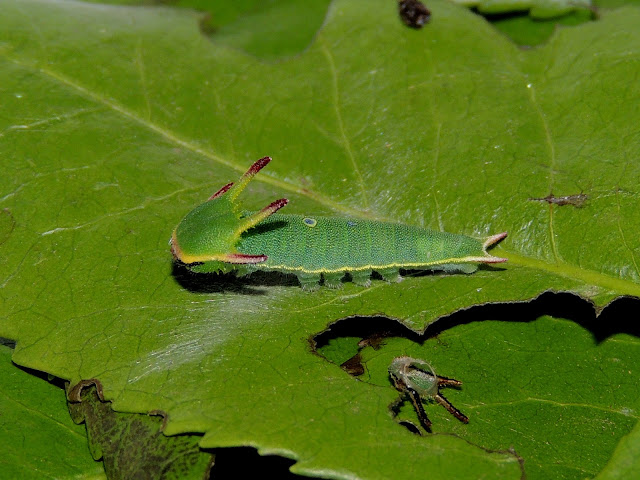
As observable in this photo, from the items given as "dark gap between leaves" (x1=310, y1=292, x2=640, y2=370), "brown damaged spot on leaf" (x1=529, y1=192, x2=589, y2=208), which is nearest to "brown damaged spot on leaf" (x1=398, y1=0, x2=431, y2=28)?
"brown damaged spot on leaf" (x1=529, y1=192, x2=589, y2=208)

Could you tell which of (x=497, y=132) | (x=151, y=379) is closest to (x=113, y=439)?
(x=151, y=379)

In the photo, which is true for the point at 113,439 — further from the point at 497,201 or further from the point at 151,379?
the point at 497,201

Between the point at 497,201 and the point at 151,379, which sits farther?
the point at 497,201

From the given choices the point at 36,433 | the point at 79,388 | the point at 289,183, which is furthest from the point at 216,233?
the point at 36,433

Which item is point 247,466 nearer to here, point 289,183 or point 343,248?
point 343,248

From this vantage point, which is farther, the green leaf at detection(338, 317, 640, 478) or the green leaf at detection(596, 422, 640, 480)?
the green leaf at detection(338, 317, 640, 478)

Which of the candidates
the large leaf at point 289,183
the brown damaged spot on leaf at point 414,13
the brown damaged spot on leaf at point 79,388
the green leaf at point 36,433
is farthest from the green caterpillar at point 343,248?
the brown damaged spot on leaf at point 414,13

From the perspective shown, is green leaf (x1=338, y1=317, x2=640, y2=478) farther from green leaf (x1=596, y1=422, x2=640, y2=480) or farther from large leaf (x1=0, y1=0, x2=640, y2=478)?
green leaf (x1=596, y1=422, x2=640, y2=480)
